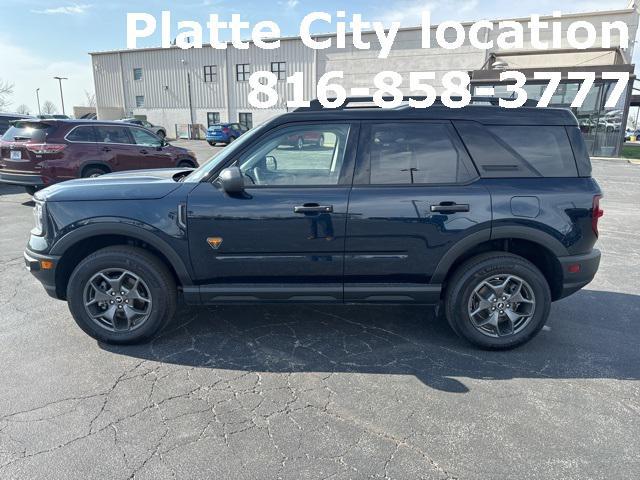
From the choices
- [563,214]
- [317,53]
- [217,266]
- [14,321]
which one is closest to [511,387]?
[563,214]

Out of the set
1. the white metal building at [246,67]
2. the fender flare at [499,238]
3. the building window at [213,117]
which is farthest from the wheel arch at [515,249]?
the building window at [213,117]

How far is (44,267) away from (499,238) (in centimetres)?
358

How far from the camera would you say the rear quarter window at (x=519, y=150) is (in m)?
3.30

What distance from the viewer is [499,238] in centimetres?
330

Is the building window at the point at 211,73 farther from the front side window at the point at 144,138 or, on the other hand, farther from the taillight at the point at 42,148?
the taillight at the point at 42,148

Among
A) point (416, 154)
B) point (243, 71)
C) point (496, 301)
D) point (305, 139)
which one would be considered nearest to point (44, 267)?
point (305, 139)

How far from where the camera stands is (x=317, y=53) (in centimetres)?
3394

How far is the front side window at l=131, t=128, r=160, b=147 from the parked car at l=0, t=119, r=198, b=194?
0.24m

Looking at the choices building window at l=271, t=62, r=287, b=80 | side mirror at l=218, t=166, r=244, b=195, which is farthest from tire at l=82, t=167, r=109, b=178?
building window at l=271, t=62, r=287, b=80

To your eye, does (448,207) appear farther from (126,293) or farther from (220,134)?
(220,134)

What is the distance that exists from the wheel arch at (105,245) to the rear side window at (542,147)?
267 cm

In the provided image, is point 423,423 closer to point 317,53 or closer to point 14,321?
point 14,321

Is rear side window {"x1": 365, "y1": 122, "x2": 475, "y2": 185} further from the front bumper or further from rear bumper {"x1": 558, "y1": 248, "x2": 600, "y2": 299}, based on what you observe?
the front bumper

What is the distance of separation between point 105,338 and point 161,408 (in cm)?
107
